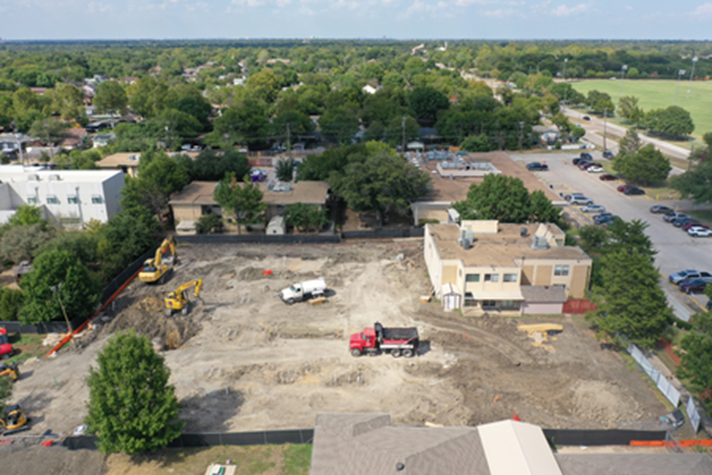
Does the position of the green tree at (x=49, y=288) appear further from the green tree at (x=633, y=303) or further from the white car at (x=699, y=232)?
the white car at (x=699, y=232)

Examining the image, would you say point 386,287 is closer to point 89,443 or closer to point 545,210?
point 545,210

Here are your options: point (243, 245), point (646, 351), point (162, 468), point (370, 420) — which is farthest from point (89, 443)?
point (646, 351)

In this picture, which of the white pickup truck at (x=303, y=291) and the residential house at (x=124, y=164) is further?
the residential house at (x=124, y=164)

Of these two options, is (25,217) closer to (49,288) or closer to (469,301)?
(49,288)

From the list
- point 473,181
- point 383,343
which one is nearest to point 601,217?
point 473,181

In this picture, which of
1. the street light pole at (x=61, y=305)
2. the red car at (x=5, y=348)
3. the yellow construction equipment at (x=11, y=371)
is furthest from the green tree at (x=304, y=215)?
the yellow construction equipment at (x=11, y=371)

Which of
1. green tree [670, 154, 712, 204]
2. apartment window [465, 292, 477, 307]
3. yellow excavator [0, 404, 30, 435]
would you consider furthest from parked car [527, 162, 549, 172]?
yellow excavator [0, 404, 30, 435]
